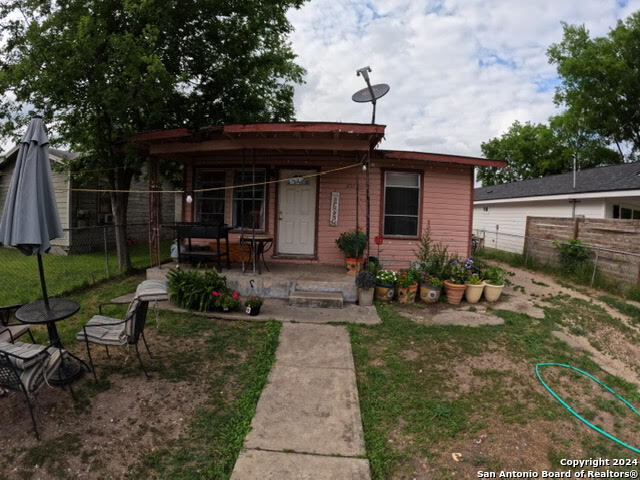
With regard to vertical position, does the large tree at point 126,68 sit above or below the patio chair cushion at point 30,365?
above

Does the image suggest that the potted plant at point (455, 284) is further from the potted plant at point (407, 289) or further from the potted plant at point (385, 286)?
the potted plant at point (385, 286)

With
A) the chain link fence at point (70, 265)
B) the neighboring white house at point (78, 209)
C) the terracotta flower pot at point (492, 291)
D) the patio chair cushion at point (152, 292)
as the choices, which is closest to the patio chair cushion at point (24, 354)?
the patio chair cushion at point (152, 292)

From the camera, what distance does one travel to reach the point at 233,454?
2.50m

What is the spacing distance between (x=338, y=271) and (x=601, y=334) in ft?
14.5

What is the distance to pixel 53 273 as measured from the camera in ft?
26.7

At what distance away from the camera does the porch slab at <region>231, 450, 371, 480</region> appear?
7.52 ft

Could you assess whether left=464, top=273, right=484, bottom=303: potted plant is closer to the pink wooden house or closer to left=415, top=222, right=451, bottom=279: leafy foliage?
left=415, top=222, right=451, bottom=279: leafy foliage

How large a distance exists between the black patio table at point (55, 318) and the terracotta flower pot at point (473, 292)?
19.5ft

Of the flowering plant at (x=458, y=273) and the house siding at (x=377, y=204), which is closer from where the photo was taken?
the flowering plant at (x=458, y=273)

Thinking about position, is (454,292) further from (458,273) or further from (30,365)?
(30,365)

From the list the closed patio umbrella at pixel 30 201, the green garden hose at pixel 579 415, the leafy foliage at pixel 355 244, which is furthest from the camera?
the leafy foliage at pixel 355 244

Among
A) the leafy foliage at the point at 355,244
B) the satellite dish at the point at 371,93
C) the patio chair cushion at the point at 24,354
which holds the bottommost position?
the patio chair cushion at the point at 24,354

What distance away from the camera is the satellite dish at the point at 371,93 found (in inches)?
241

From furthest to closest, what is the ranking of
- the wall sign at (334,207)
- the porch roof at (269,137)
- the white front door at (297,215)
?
the white front door at (297,215), the wall sign at (334,207), the porch roof at (269,137)
